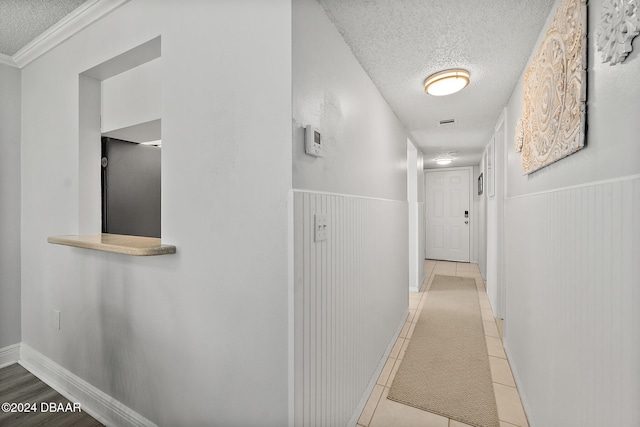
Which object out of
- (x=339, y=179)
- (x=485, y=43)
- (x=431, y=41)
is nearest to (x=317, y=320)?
(x=339, y=179)

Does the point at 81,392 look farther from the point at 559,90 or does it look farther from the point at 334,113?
the point at 559,90

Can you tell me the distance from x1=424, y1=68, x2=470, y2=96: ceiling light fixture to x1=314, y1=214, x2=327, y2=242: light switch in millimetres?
1545

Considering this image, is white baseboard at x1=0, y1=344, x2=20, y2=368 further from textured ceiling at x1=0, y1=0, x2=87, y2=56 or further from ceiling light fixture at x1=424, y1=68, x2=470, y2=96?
ceiling light fixture at x1=424, y1=68, x2=470, y2=96

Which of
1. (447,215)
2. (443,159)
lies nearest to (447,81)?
(443,159)

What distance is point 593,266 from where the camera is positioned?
95 cm

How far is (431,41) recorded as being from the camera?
5.60 feet

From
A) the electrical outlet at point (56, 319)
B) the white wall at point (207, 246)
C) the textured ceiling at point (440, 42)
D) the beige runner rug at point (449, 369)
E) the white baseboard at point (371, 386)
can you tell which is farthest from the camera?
the electrical outlet at point (56, 319)

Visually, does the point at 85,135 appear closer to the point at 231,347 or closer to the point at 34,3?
the point at 34,3

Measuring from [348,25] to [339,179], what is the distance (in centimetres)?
83

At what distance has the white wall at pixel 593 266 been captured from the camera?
30.3 inches

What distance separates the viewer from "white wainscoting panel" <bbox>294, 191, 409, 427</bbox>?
3.92 feet

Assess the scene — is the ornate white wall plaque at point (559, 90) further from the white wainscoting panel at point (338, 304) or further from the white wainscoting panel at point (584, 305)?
the white wainscoting panel at point (338, 304)

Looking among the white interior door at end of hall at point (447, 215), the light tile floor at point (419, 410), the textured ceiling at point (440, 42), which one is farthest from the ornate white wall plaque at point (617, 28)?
the white interior door at end of hall at point (447, 215)

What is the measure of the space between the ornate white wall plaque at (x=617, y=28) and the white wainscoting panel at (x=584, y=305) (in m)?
0.36
